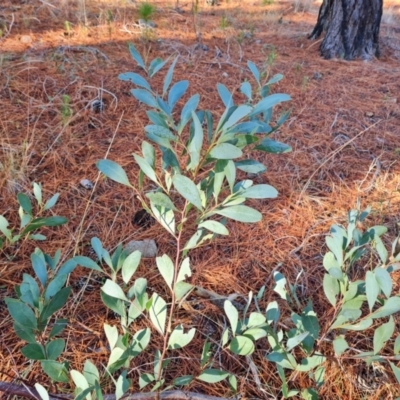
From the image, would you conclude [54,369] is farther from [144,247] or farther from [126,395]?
[144,247]

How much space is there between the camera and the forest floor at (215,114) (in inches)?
40.4

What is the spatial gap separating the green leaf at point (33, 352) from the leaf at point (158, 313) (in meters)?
0.20

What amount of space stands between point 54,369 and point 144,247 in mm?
610

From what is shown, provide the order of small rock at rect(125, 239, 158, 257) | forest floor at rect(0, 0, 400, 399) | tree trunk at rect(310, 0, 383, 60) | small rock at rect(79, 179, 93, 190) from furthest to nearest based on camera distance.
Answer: tree trunk at rect(310, 0, 383, 60), small rock at rect(79, 179, 93, 190), small rock at rect(125, 239, 158, 257), forest floor at rect(0, 0, 400, 399)

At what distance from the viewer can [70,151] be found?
1609mm

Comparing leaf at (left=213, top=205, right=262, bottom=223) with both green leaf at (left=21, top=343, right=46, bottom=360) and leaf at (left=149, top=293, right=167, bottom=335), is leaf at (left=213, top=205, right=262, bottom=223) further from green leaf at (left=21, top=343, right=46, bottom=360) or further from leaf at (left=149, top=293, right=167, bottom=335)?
green leaf at (left=21, top=343, right=46, bottom=360)

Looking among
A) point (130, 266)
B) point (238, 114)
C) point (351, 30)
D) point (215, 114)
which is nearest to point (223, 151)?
point (238, 114)

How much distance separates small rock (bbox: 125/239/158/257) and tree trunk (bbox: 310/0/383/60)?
261 centimetres

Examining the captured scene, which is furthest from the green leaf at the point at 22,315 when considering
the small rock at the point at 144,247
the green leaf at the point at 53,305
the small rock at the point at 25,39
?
the small rock at the point at 25,39

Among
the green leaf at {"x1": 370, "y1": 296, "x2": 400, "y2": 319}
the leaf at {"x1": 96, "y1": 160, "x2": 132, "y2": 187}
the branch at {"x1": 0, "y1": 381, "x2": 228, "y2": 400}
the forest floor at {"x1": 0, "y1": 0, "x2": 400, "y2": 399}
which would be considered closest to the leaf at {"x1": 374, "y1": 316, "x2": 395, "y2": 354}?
the green leaf at {"x1": 370, "y1": 296, "x2": 400, "y2": 319}

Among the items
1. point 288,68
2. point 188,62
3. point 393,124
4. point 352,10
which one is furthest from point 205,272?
point 352,10

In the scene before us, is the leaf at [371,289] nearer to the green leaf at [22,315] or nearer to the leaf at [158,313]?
the leaf at [158,313]

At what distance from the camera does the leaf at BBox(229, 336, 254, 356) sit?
2.27ft

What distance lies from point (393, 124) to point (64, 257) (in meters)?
1.93
